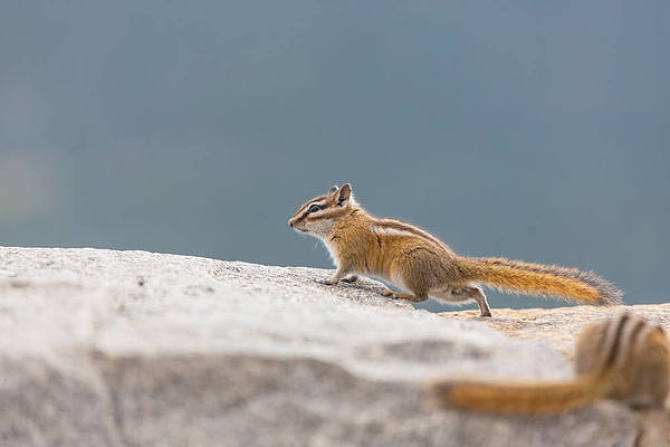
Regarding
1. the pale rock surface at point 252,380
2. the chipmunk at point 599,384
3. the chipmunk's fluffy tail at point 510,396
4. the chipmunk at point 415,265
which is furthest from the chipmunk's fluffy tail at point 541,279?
the chipmunk's fluffy tail at point 510,396

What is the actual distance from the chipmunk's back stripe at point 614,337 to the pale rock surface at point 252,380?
21cm

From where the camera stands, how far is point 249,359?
363cm

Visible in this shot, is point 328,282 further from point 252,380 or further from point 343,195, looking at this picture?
point 252,380

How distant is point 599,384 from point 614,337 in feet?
0.79

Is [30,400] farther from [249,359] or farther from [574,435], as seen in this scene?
[574,435]

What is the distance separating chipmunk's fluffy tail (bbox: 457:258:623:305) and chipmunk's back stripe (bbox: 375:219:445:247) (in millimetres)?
276

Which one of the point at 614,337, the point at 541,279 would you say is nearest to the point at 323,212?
the point at 541,279

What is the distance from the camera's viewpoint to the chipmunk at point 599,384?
11.5 feet

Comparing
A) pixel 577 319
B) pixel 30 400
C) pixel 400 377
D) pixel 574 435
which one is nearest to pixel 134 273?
pixel 30 400

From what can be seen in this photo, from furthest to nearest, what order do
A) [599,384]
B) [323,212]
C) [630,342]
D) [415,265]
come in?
[323,212] → [415,265] → [630,342] → [599,384]

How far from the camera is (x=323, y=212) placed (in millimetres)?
7145

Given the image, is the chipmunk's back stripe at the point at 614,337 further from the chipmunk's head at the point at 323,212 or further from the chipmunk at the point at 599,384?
the chipmunk's head at the point at 323,212

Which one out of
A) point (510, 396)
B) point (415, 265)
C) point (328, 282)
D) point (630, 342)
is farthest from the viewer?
point (328, 282)

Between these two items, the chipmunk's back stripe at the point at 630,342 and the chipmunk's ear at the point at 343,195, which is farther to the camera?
the chipmunk's ear at the point at 343,195
